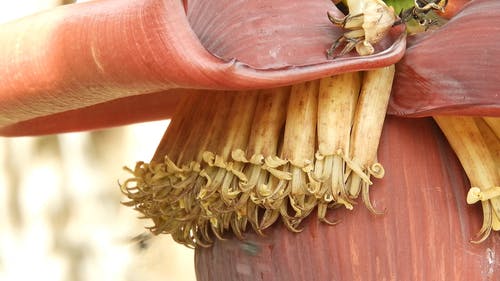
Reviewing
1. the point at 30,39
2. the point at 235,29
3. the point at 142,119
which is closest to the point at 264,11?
the point at 235,29

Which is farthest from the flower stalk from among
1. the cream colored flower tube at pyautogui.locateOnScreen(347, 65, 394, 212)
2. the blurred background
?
the blurred background

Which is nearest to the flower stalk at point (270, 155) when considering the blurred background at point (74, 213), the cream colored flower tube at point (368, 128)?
the cream colored flower tube at point (368, 128)

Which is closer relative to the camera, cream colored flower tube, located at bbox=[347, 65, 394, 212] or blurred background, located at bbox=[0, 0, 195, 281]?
cream colored flower tube, located at bbox=[347, 65, 394, 212]

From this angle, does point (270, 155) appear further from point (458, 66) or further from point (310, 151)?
point (458, 66)

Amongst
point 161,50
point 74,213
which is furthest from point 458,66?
point 74,213

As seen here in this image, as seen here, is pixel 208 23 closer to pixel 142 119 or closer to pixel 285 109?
pixel 285 109

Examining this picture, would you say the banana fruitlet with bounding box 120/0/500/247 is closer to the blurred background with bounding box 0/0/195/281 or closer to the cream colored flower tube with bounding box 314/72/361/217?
the cream colored flower tube with bounding box 314/72/361/217
